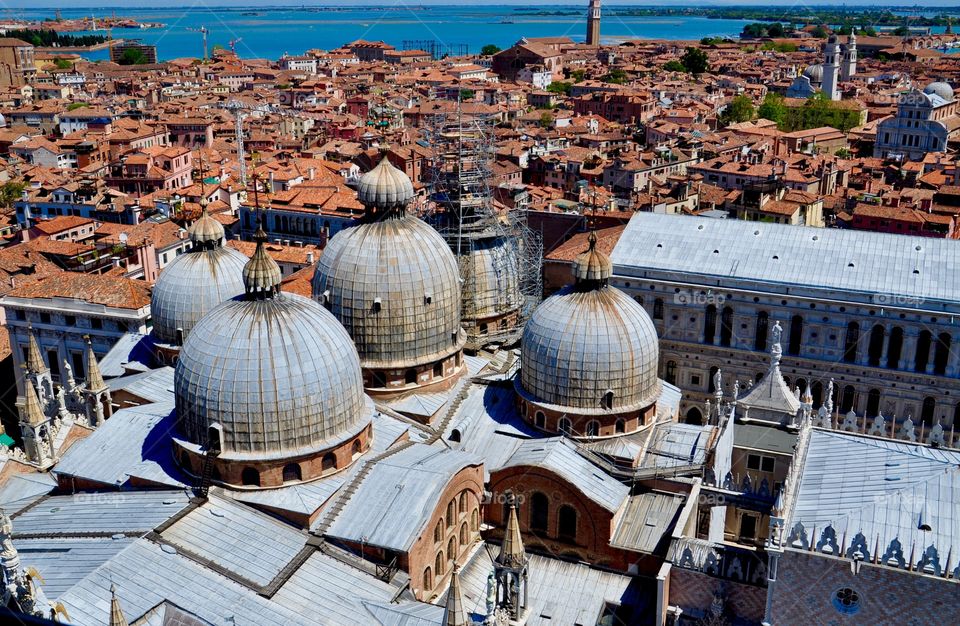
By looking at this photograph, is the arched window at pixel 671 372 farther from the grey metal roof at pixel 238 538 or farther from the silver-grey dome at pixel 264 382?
the grey metal roof at pixel 238 538

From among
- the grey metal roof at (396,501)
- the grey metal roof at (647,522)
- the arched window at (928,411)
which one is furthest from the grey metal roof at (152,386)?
the arched window at (928,411)

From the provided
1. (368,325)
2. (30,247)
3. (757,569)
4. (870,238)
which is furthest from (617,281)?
(30,247)

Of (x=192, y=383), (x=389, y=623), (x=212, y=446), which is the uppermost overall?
(x=192, y=383)

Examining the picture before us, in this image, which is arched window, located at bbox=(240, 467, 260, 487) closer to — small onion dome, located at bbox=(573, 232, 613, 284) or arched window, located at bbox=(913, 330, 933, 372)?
small onion dome, located at bbox=(573, 232, 613, 284)

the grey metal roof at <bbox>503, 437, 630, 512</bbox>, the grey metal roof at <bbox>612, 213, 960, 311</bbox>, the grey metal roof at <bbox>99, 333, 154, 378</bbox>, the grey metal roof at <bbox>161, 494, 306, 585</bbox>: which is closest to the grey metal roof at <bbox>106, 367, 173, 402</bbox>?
the grey metal roof at <bbox>99, 333, 154, 378</bbox>

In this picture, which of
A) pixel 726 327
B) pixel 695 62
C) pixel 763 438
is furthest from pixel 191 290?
pixel 695 62

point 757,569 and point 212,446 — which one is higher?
point 212,446

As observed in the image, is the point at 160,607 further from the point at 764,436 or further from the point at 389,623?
the point at 764,436

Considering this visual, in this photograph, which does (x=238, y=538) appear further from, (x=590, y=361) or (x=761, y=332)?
(x=761, y=332)
